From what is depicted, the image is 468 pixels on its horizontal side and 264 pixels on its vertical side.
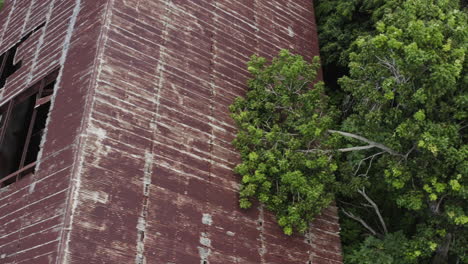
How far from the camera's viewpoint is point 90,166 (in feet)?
34.5

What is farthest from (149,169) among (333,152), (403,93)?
(403,93)

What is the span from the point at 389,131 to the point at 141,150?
20.3 ft

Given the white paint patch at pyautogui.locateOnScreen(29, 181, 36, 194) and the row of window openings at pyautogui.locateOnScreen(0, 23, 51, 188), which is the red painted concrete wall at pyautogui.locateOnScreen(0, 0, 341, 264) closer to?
the white paint patch at pyautogui.locateOnScreen(29, 181, 36, 194)

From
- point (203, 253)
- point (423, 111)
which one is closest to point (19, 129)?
point (203, 253)

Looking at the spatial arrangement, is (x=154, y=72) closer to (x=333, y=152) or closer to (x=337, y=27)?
(x=333, y=152)

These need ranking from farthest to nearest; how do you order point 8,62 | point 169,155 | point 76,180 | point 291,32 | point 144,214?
point 291,32 < point 8,62 < point 169,155 < point 144,214 < point 76,180

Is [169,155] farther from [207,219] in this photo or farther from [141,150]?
[207,219]

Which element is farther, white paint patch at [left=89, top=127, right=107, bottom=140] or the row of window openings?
the row of window openings

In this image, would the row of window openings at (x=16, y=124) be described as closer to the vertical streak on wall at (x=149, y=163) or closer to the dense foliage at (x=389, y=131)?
the vertical streak on wall at (x=149, y=163)

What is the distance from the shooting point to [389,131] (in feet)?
42.2

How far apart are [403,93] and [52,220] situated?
8.30 metres

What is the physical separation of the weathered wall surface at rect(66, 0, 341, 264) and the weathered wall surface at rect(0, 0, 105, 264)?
0.42m

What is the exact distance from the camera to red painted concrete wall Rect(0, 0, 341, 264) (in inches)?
405

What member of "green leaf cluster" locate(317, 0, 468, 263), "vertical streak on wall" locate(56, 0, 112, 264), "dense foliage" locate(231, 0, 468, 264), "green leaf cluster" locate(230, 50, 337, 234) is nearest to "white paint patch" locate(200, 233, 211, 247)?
"green leaf cluster" locate(230, 50, 337, 234)
